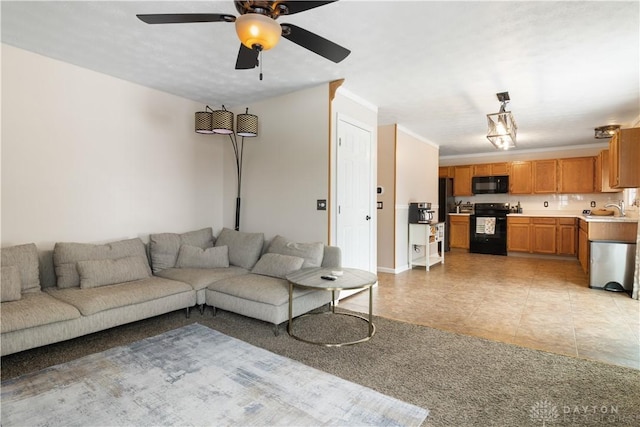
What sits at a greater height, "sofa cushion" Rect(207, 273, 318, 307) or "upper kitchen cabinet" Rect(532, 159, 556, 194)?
"upper kitchen cabinet" Rect(532, 159, 556, 194)

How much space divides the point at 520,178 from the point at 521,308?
5.03m

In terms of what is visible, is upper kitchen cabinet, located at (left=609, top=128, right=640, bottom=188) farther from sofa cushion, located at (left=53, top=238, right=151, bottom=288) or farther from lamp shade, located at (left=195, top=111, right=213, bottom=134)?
sofa cushion, located at (left=53, top=238, right=151, bottom=288)

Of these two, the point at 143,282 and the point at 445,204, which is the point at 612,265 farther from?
the point at 143,282

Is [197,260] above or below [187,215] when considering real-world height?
below

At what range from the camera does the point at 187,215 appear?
445cm

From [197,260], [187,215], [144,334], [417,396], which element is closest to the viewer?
[417,396]

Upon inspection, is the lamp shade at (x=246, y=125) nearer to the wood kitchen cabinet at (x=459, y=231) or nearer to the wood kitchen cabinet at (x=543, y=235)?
the wood kitchen cabinet at (x=459, y=231)

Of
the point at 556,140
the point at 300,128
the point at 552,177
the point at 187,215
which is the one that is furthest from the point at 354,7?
the point at 552,177

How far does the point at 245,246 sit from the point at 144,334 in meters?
1.38

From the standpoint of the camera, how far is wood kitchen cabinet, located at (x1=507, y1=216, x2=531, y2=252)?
24.4ft

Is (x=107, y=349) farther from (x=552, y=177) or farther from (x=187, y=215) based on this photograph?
(x=552, y=177)

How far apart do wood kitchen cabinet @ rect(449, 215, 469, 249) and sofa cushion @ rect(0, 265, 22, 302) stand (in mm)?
8027

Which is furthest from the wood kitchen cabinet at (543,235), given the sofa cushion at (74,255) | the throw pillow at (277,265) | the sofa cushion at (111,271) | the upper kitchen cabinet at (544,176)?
the sofa cushion at (74,255)

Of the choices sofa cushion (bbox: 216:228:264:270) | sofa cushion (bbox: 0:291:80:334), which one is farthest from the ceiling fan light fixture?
sofa cushion (bbox: 0:291:80:334)
